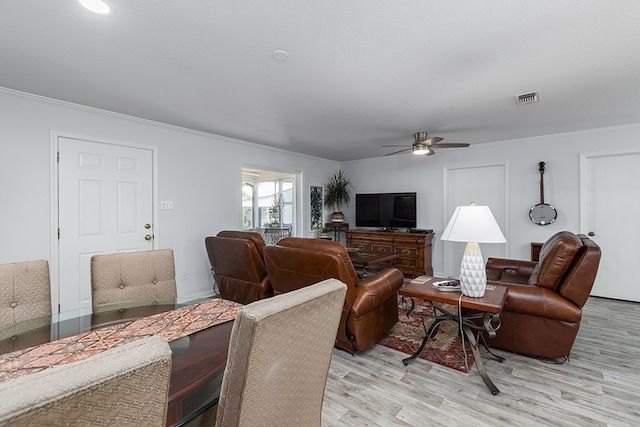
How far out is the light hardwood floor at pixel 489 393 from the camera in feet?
5.91

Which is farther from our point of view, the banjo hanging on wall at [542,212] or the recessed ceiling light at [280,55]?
the banjo hanging on wall at [542,212]

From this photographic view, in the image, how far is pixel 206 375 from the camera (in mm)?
1088

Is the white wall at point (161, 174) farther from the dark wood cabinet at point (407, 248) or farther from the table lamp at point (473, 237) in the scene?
the table lamp at point (473, 237)

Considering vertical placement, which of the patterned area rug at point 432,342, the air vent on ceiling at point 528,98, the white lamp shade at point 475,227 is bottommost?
the patterned area rug at point 432,342

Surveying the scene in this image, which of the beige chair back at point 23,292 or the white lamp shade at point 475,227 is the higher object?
the white lamp shade at point 475,227

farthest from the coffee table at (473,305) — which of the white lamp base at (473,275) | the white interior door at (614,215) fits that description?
the white interior door at (614,215)

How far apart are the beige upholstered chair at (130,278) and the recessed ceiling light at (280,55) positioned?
1613 millimetres

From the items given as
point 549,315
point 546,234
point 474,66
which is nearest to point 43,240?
point 474,66

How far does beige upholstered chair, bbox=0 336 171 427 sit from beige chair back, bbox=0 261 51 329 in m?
1.65

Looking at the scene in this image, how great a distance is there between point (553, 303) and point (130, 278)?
309 centimetres

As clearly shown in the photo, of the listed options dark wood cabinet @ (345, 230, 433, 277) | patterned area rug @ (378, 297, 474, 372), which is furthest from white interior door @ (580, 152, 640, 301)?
patterned area rug @ (378, 297, 474, 372)

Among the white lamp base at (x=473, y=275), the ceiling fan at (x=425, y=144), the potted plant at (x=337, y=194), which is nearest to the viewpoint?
the white lamp base at (x=473, y=275)

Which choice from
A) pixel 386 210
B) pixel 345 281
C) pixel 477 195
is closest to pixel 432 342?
pixel 345 281

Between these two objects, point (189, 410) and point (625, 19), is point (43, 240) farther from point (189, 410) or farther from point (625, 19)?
point (625, 19)
